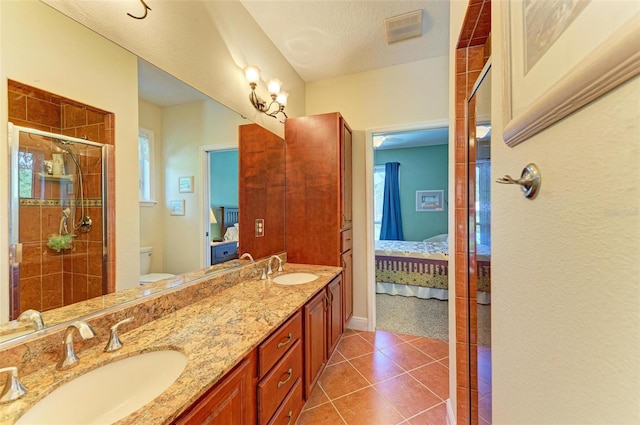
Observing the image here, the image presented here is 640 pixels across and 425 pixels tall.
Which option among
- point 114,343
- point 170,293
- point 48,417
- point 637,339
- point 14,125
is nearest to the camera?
point 637,339

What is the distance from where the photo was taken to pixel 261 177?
2.17m

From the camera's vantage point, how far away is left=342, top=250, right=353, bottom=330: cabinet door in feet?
8.06

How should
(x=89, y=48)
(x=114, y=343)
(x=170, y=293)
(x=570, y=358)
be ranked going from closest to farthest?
(x=570, y=358), (x=114, y=343), (x=89, y=48), (x=170, y=293)

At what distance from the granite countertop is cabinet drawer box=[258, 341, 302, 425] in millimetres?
227

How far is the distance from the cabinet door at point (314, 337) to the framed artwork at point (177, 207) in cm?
92

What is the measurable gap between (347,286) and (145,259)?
6.05 ft

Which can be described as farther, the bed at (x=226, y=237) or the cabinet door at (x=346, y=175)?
the cabinet door at (x=346, y=175)

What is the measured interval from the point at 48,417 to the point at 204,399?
0.40 m

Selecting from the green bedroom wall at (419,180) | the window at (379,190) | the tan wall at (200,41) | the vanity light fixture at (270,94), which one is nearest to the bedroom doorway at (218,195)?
the tan wall at (200,41)

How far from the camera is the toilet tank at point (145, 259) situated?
1.22 meters

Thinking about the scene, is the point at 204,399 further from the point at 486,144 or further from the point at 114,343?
the point at 486,144

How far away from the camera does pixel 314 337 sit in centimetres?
169

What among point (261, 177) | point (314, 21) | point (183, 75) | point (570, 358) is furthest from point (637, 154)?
point (314, 21)

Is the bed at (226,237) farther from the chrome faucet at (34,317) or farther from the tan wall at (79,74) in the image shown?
the chrome faucet at (34,317)
